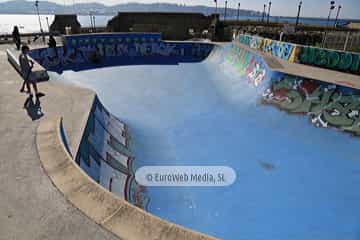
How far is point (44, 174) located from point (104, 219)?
197 cm

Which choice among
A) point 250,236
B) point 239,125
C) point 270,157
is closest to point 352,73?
point 239,125

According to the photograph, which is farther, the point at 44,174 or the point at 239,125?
the point at 239,125

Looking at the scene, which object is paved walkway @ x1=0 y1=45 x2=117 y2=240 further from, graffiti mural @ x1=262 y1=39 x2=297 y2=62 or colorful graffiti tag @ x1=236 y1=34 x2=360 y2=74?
graffiti mural @ x1=262 y1=39 x2=297 y2=62

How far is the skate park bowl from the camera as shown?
6.48 metres

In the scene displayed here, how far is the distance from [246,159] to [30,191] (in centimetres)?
767

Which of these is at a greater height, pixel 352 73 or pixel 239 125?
pixel 352 73

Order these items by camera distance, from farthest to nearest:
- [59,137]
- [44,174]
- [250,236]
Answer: [250,236], [59,137], [44,174]

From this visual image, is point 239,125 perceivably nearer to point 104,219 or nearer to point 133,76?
point 104,219

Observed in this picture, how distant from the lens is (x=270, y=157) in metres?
9.52

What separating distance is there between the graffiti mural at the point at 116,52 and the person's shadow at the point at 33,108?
1550 centimetres

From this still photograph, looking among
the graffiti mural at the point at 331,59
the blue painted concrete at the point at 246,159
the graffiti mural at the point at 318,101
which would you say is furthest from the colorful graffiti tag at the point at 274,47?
the graffiti mural at the point at 318,101

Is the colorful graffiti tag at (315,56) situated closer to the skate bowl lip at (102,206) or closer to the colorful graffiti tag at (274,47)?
the colorful graffiti tag at (274,47)

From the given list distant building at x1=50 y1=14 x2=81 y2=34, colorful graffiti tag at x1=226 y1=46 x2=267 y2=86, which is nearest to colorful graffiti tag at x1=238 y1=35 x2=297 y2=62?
colorful graffiti tag at x1=226 y1=46 x2=267 y2=86

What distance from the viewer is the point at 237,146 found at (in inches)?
409
